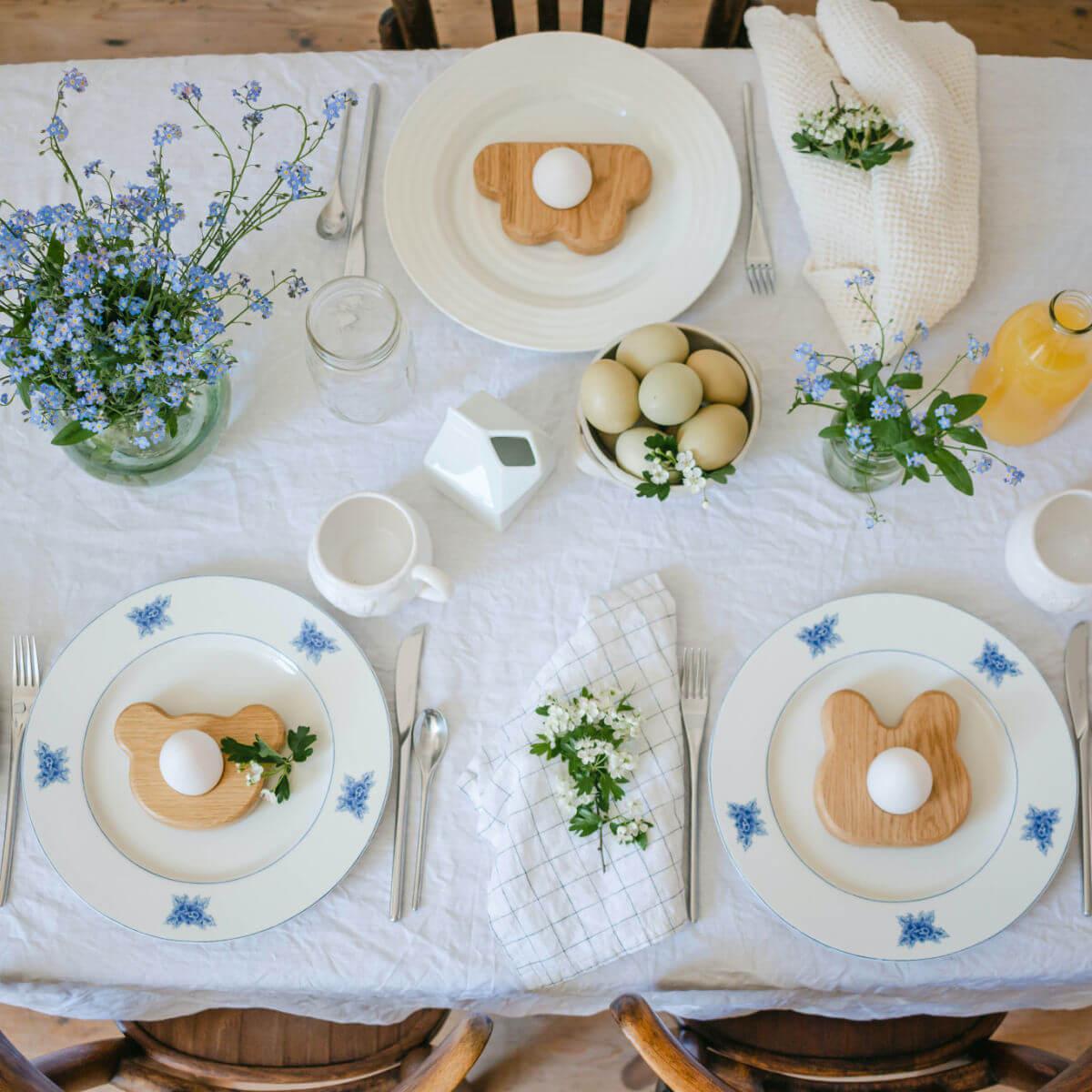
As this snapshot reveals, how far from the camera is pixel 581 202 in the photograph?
101cm

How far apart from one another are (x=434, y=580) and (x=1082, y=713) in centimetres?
60

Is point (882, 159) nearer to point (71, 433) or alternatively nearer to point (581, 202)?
point (581, 202)

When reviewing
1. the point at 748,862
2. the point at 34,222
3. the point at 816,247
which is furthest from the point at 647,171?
the point at 748,862

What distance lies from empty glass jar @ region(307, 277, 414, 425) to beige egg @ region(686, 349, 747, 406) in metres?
0.28

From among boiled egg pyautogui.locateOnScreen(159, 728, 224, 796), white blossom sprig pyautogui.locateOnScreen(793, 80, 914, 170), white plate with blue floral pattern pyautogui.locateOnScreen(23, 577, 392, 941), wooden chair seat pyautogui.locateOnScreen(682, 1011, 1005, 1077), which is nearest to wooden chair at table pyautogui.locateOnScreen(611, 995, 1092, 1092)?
wooden chair seat pyautogui.locateOnScreen(682, 1011, 1005, 1077)

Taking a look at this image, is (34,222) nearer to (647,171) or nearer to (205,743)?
(205,743)

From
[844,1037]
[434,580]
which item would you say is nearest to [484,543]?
[434,580]

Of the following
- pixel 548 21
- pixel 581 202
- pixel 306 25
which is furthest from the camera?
pixel 306 25

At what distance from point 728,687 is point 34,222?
2.36 ft

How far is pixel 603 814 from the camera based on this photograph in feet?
2.85

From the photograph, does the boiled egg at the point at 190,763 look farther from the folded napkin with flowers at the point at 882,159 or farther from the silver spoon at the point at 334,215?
the folded napkin with flowers at the point at 882,159

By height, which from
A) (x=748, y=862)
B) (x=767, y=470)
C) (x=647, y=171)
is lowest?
(x=748, y=862)

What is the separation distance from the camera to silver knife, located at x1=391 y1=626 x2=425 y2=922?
2.90 ft

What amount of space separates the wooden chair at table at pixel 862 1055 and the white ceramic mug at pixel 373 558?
515 mm
